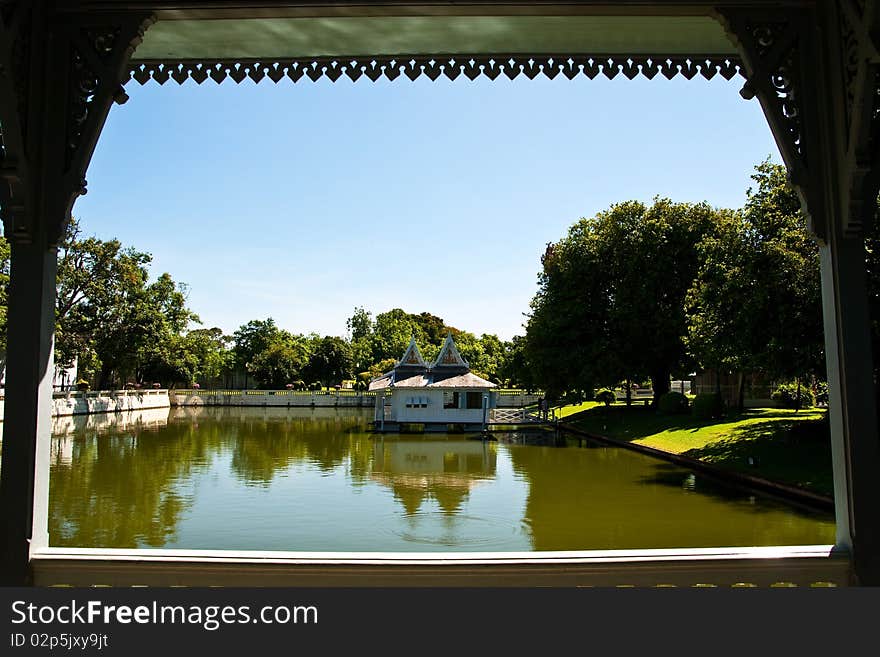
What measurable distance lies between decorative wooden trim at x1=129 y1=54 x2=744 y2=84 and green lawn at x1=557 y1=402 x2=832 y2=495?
1032 cm

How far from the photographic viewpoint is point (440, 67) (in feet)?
12.3

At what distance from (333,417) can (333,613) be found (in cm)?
3645

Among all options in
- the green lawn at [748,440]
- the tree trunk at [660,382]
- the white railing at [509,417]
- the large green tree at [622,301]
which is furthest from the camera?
the white railing at [509,417]

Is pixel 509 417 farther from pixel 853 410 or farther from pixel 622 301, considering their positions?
pixel 853 410

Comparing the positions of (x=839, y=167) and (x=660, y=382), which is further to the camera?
(x=660, y=382)

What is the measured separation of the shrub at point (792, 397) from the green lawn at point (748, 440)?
1.91 ft

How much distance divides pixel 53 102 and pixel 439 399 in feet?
84.6

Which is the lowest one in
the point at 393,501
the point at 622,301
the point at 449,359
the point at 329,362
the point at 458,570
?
the point at 393,501

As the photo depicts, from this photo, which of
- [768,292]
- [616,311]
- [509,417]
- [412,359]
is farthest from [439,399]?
[768,292]

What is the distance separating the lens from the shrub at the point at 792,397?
77.0 feet

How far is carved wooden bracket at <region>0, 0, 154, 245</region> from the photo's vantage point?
3090 millimetres

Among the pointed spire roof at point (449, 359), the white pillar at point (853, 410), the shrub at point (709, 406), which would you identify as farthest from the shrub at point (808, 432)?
the pointed spire roof at point (449, 359)

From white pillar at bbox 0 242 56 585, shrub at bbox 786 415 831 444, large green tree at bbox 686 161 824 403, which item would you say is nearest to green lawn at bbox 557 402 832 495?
shrub at bbox 786 415 831 444

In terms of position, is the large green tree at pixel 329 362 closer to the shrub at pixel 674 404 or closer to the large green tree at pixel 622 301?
the large green tree at pixel 622 301
